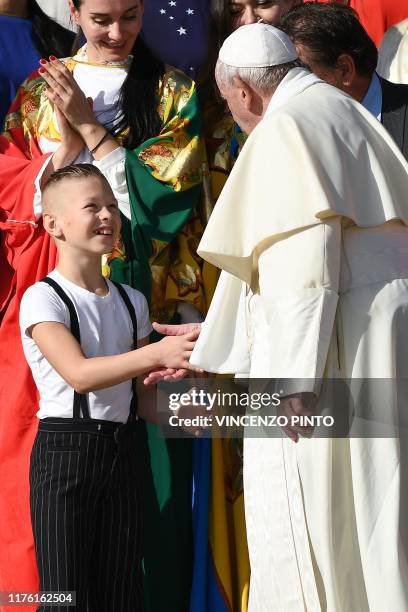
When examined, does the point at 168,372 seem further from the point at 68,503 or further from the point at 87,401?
the point at 68,503

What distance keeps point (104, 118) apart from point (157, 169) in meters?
0.32

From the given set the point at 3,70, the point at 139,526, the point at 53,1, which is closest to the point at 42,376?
the point at 139,526

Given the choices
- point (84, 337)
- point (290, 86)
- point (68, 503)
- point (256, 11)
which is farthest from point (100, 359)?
point (256, 11)

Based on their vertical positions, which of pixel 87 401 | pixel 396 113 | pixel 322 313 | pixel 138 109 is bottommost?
pixel 87 401

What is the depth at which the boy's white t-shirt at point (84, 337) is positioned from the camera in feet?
11.7

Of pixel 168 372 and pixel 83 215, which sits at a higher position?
pixel 83 215

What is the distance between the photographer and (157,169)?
4160 millimetres

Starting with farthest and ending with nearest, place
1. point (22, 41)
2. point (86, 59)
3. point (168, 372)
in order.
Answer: point (22, 41)
point (86, 59)
point (168, 372)

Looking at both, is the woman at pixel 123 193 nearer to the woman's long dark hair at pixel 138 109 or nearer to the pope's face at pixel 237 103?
the woman's long dark hair at pixel 138 109

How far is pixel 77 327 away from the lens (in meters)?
3.60

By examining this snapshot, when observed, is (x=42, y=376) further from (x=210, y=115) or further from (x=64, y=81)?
(x=210, y=115)

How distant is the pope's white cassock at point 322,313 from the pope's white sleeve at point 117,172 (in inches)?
35.1

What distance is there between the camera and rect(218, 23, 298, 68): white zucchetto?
3326 millimetres

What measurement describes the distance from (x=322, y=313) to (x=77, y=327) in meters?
0.90
